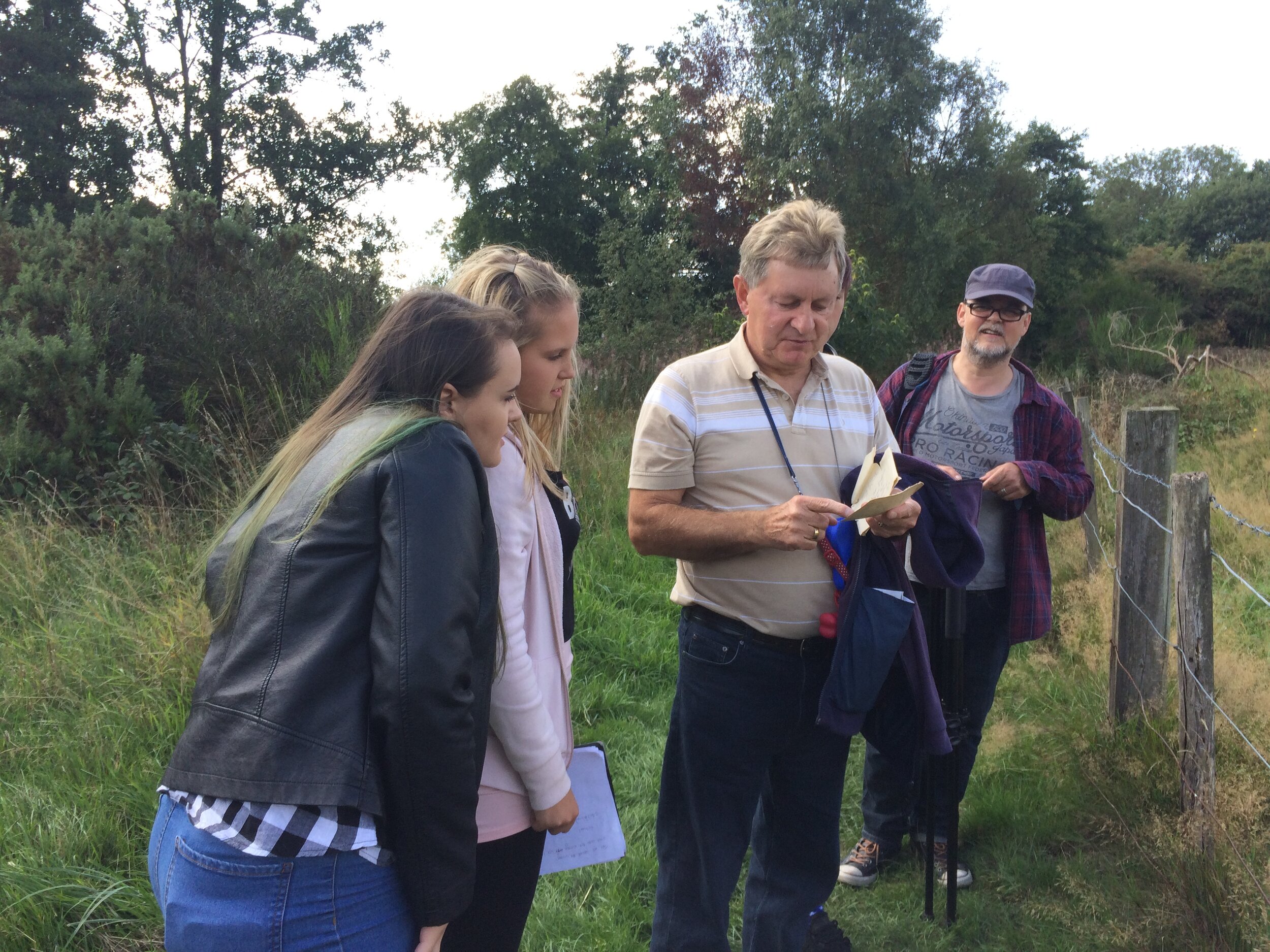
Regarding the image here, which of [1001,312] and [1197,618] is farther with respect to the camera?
[1001,312]

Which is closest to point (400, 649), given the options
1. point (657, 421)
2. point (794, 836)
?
point (657, 421)

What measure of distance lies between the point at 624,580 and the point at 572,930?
10.5 ft

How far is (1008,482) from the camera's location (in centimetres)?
299

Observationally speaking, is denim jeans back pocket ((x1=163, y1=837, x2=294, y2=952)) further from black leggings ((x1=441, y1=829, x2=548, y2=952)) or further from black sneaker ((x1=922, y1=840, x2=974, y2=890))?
black sneaker ((x1=922, y1=840, x2=974, y2=890))

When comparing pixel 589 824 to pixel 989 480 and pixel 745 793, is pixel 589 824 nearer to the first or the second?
pixel 745 793

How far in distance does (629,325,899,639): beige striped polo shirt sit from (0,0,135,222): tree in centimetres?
2452

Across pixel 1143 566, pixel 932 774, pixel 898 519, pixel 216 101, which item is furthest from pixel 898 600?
pixel 216 101

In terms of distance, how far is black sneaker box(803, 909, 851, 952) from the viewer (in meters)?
2.78

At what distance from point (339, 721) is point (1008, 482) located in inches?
93.1

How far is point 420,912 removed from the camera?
4.41ft

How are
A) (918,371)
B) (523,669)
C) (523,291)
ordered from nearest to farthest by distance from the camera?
(523,669)
(523,291)
(918,371)

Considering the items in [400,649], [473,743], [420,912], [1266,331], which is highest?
[1266,331]

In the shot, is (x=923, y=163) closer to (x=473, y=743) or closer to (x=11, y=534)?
(x=11, y=534)

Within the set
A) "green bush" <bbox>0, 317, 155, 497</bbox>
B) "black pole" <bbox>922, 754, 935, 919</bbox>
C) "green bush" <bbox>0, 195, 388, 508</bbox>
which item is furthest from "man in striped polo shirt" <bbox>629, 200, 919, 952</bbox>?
"green bush" <bbox>0, 317, 155, 497</bbox>
